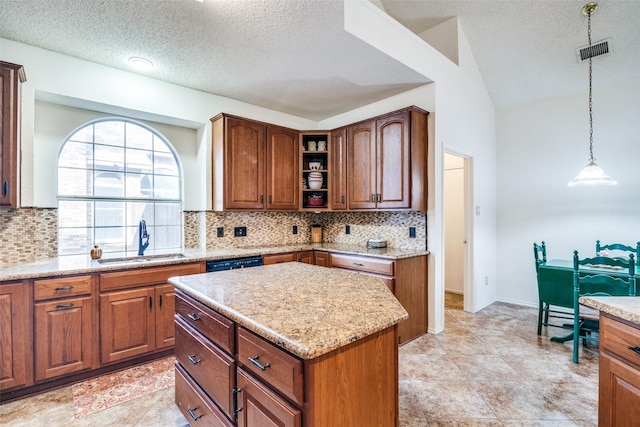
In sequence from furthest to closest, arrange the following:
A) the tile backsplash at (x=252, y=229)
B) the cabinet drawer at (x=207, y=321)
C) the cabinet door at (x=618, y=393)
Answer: the tile backsplash at (x=252, y=229)
the cabinet drawer at (x=207, y=321)
the cabinet door at (x=618, y=393)

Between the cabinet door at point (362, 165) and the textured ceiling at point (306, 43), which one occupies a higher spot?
the textured ceiling at point (306, 43)

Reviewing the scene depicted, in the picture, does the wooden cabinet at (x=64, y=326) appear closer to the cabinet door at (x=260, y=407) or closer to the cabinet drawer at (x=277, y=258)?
the cabinet drawer at (x=277, y=258)

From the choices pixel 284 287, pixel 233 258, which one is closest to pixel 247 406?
pixel 284 287

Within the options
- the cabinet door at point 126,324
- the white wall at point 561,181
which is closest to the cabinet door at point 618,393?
the cabinet door at point 126,324

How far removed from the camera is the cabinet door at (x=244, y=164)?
3330mm

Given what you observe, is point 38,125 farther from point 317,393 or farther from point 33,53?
point 317,393

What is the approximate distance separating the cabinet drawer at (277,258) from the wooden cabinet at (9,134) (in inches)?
80.6

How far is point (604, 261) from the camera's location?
2752 mm

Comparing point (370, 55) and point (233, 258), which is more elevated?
point (370, 55)

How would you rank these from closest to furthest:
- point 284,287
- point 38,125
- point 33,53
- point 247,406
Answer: point 247,406 → point 284,287 → point 33,53 → point 38,125

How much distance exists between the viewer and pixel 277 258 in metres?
3.39

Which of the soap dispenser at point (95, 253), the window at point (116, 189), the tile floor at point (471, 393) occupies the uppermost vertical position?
the window at point (116, 189)

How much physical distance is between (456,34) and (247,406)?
13.8 feet

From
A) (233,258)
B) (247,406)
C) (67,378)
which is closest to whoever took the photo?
(247,406)
